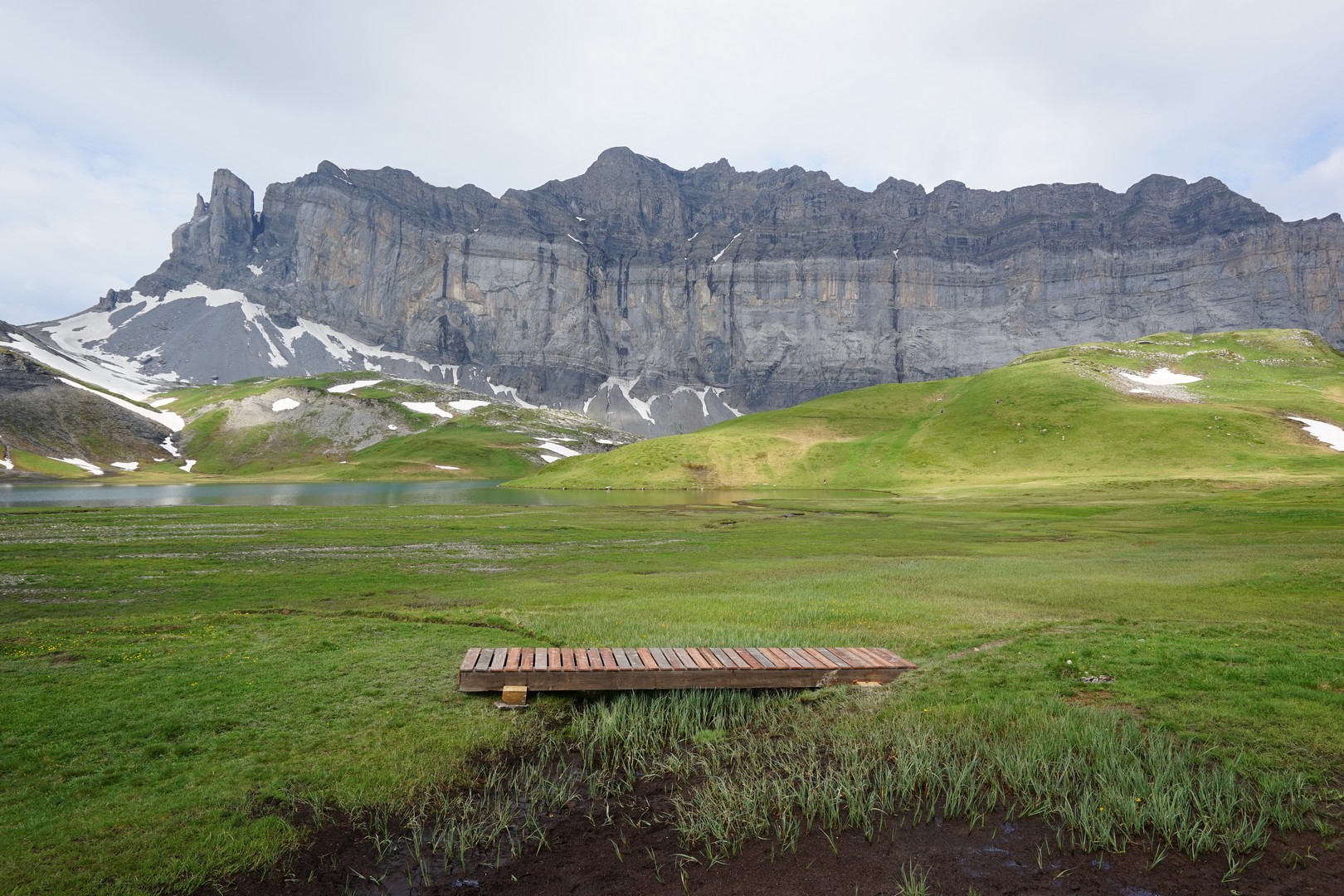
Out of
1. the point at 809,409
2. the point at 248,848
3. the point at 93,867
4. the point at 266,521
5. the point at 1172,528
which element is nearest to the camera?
the point at 93,867

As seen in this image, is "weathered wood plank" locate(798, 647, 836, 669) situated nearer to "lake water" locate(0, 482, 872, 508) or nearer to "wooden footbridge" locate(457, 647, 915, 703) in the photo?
"wooden footbridge" locate(457, 647, 915, 703)

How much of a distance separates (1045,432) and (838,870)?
469 feet

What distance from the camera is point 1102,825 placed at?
910 centimetres

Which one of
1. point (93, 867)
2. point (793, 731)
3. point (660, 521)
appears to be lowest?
point (660, 521)

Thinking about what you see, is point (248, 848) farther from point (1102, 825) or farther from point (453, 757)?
point (1102, 825)

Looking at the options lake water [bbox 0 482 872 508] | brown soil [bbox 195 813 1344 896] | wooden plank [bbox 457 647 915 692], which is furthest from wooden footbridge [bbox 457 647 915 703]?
lake water [bbox 0 482 872 508]

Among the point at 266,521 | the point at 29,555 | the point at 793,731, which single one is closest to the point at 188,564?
the point at 29,555

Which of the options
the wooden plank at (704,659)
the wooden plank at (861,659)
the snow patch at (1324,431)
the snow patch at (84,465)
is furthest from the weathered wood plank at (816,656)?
the snow patch at (84,465)

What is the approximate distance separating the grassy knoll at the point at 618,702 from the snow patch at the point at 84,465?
186 meters

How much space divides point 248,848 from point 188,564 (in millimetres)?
35278

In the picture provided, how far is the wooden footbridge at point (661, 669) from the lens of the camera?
1434 cm

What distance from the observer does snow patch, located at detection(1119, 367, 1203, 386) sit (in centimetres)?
15575

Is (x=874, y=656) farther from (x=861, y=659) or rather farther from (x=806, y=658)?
(x=806, y=658)

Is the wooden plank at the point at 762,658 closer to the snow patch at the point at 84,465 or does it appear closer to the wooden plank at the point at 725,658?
the wooden plank at the point at 725,658
